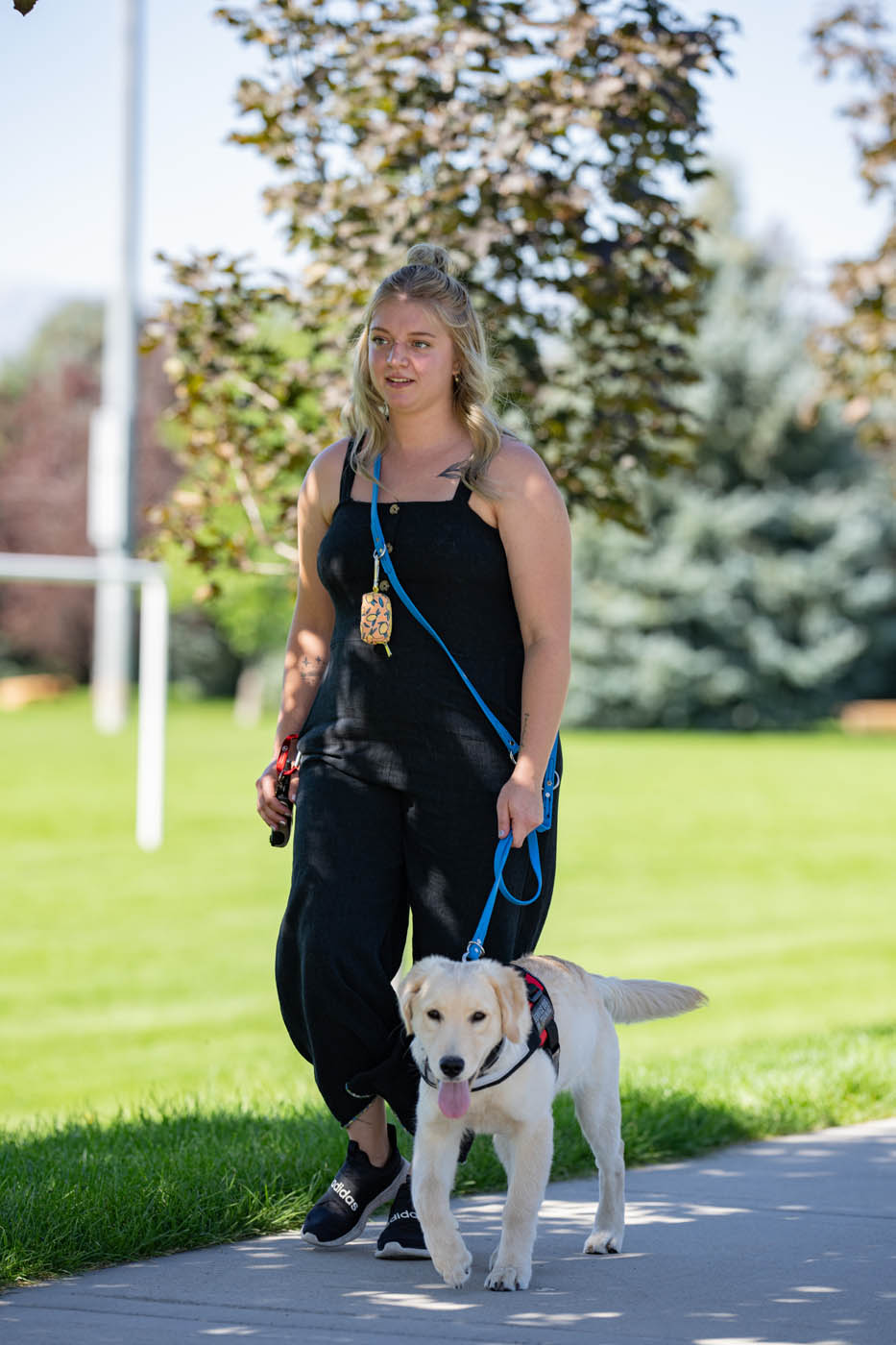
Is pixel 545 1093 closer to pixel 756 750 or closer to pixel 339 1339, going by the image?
pixel 339 1339

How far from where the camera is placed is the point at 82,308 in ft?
211

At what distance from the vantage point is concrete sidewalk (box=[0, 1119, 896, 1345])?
3.35 m

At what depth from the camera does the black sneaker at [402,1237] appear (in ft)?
13.1

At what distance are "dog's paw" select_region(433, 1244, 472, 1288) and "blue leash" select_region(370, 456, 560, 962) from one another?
0.62 meters

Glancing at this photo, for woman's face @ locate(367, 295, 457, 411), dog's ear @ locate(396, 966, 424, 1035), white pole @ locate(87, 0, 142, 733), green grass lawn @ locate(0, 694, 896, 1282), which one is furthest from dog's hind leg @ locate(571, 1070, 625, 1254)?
white pole @ locate(87, 0, 142, 733)

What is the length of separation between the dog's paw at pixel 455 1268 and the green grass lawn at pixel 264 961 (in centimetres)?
69

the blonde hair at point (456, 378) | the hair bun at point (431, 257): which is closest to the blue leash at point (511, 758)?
the blonde hair at point (456, 378)

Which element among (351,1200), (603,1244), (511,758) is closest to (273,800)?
(511,758)

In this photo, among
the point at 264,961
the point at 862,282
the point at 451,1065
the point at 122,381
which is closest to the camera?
the point at 451,1065

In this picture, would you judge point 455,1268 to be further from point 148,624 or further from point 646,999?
point 148,624

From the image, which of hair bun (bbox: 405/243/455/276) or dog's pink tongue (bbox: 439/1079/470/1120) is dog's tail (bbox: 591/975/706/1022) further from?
hair bun (bbox: 405/243/455/276)

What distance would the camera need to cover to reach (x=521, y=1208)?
12.1ft

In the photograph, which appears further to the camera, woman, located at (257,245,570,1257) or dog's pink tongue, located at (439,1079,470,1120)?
woman, located at (257,245,570,1257)

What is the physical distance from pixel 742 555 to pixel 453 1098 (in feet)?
114
